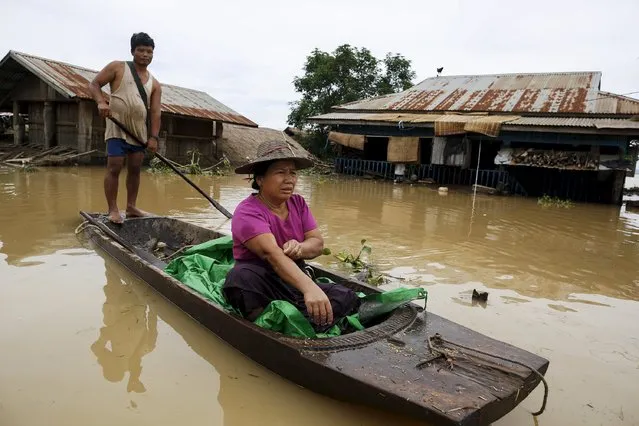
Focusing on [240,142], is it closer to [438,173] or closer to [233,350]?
Answer: [438,173]

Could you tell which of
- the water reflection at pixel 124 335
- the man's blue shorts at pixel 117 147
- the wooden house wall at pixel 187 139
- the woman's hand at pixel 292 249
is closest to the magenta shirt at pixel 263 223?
the woman's hand at pixel 292 249

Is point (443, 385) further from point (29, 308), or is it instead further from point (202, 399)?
point (29, 308)

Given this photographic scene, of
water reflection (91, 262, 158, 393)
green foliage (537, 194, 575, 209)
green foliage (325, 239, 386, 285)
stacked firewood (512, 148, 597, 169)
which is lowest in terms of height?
water reflection (91, 262, 158, 393)

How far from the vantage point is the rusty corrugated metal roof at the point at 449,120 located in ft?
37.7

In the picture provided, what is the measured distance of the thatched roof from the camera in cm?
1919

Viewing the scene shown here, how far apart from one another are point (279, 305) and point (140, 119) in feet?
11.9

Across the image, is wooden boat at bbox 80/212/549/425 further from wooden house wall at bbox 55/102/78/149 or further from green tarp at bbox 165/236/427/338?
wooden house wall at bbox 55/102/78/149

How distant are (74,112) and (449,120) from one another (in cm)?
1136

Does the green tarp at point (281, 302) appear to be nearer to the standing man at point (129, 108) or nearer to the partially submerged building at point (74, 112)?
the standing man at point (129, 108)

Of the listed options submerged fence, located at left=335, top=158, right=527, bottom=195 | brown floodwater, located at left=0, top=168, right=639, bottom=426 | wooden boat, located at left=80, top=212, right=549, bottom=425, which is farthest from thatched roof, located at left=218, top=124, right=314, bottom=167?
wooden boat, located at left=80, top=212, right=549, bottom=425

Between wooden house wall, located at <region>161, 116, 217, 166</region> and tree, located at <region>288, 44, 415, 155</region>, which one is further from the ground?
tree, located at <region>288, 44, 415, 155</region>

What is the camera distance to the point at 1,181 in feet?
30.7

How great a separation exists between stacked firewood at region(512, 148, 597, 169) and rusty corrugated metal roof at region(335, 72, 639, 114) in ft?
4.94

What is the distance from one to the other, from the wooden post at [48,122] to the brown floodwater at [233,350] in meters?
8.41
